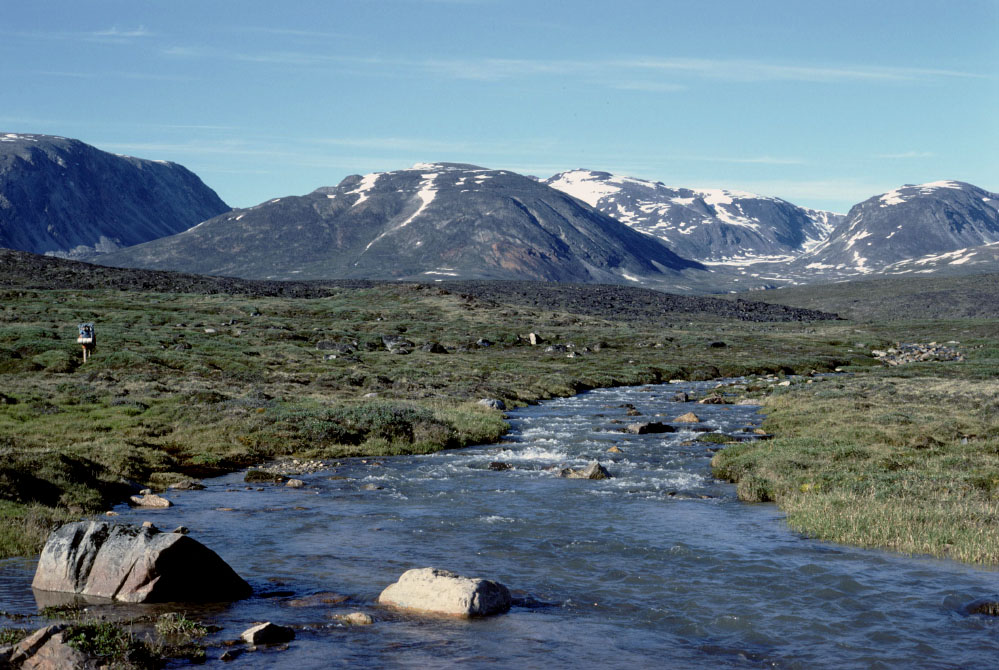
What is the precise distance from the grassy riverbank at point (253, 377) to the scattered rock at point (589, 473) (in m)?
8.56

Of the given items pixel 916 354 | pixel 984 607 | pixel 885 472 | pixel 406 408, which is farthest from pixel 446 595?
pixel 916 354

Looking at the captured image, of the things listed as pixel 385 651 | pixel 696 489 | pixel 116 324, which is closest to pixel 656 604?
pixel 385 651

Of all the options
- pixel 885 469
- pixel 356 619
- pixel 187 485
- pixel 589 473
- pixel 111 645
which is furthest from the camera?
pixel 589 473

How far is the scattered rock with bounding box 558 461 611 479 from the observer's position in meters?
29.6

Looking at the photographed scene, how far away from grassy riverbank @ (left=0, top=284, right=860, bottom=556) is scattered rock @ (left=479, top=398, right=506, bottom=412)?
3.23ft

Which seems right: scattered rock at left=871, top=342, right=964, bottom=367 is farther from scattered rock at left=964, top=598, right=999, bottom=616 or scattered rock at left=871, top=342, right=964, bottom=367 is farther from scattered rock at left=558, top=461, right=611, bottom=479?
scattered rock at left=964, top=598, right=999, bottom=616

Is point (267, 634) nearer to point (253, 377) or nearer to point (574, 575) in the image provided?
point (574, 575)

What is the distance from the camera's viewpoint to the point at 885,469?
28.7m

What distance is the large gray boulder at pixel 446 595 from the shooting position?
15453mm

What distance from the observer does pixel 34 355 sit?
61.7m

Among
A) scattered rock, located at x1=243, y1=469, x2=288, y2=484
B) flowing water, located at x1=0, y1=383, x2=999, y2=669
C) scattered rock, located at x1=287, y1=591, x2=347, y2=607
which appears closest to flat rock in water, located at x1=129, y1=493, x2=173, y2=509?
flowing water, located at x1=0, y1=383, x2=999, y2=669

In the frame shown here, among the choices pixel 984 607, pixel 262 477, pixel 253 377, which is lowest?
pixel 262 477

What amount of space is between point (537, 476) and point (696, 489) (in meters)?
5.41

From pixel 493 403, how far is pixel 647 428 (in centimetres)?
1184
